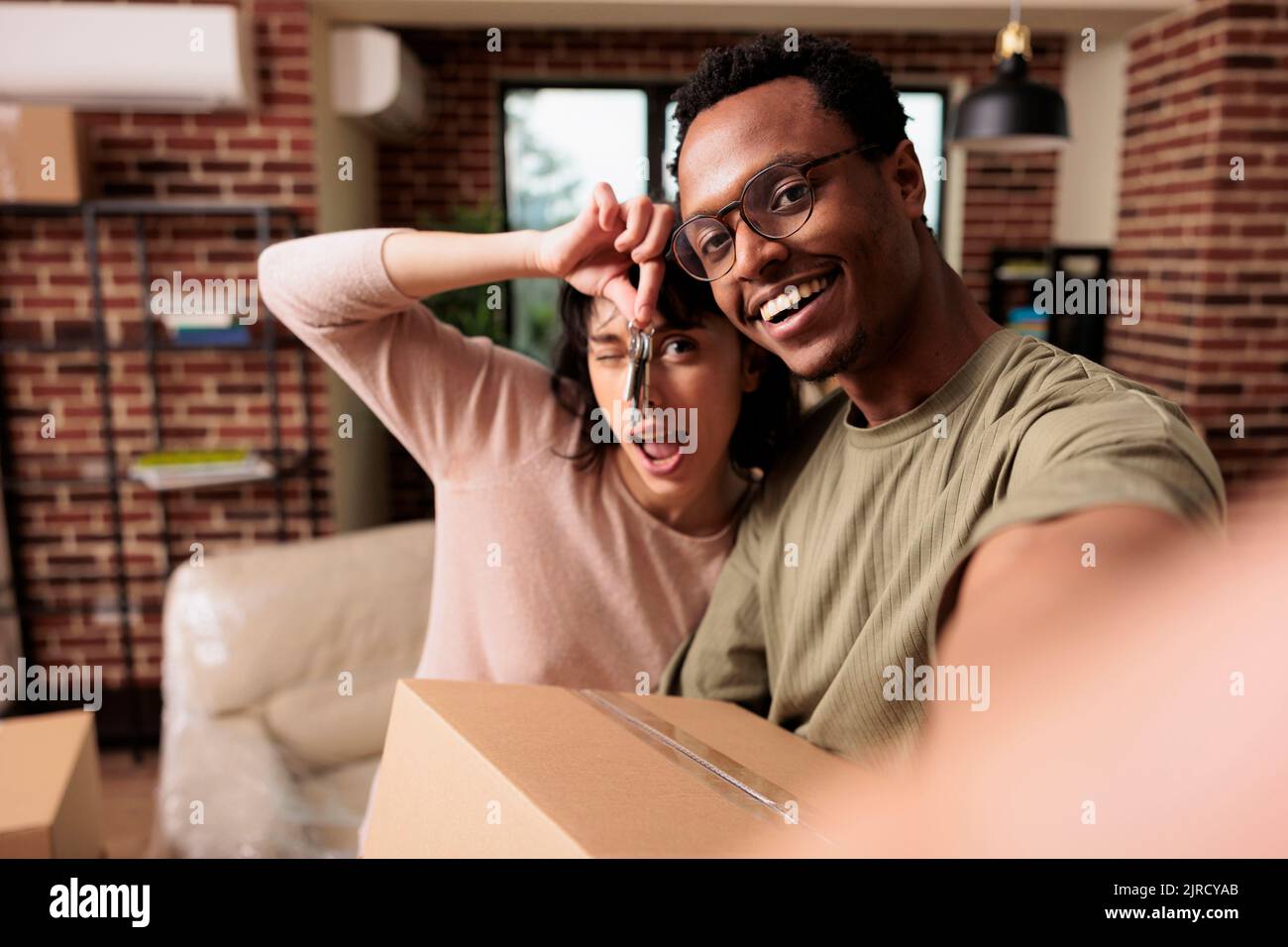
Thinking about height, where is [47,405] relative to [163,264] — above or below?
below

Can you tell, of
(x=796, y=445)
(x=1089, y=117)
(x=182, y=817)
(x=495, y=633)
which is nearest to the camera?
(x=796, y=445)

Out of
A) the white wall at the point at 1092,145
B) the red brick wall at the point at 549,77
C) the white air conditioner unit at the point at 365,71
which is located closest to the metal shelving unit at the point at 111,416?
the white air conditioner unit at the point at 365,71

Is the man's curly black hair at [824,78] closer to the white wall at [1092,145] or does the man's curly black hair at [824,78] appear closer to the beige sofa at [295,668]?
the beige sofa at [295,668]

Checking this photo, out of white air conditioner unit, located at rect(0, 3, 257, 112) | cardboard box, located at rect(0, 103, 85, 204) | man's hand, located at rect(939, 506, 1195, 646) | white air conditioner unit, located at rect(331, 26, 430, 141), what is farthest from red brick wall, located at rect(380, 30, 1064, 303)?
man's hand, located at rect(939, 506, 1195, 646)

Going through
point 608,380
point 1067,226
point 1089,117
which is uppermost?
point 1089,117

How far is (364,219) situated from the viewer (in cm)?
430

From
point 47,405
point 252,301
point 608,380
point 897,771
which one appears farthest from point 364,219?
point 897,771

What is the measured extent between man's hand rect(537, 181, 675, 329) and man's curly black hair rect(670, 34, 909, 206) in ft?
0.37

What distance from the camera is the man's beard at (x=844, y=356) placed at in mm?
753

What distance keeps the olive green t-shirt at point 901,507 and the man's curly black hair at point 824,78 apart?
18cm

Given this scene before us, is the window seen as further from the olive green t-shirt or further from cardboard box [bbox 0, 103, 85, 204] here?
the olive green t-shirt

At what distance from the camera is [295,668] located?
94.7 inches
